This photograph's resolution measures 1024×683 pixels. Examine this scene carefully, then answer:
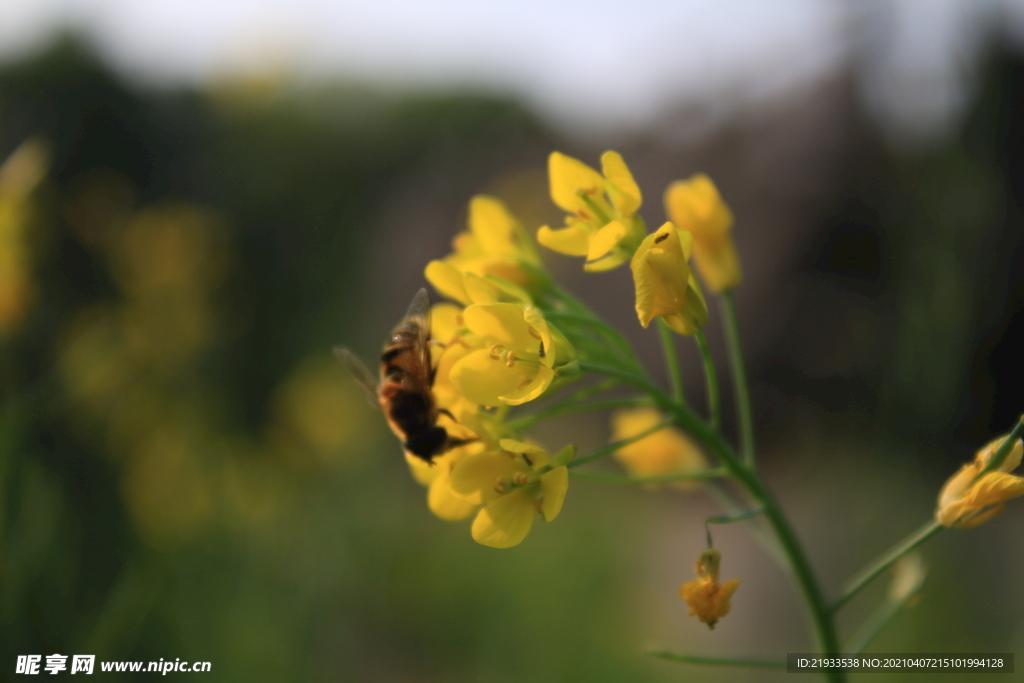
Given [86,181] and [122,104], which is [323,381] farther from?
[122,104]

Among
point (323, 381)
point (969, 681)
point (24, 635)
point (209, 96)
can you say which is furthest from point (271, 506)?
point (209, 96)

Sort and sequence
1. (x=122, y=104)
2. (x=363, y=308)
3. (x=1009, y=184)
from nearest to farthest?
(x=1009, y=184) < (x=122, y=104) < (x=363, y=308)

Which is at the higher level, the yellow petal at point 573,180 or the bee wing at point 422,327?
the yellow petal at point 573,180

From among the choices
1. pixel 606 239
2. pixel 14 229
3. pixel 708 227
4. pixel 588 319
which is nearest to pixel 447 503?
pixel 588 319

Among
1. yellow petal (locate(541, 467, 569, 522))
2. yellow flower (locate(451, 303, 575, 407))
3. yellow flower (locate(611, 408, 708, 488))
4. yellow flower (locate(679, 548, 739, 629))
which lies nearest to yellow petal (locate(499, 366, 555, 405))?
yellow flower (locate(451, 303, 575, 407))

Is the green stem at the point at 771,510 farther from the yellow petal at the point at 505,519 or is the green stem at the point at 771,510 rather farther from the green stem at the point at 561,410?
the yellow petal at the point at 505,519

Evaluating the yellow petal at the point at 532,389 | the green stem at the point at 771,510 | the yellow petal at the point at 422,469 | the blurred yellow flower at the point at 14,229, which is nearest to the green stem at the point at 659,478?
the green stem at the point at 771,510
